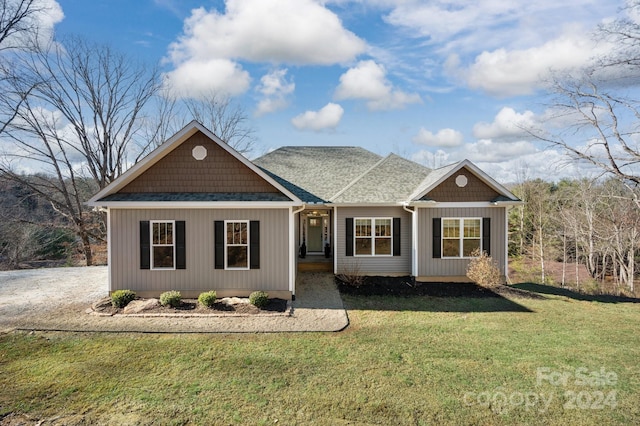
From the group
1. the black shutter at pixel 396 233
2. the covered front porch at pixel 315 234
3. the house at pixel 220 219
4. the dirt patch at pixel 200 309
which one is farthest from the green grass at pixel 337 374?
the covered front porch at pixel 315 234

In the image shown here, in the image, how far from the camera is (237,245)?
36.4 feet

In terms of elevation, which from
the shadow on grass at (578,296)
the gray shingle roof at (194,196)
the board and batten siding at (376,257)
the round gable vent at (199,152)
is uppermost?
the round gable vent at (199,152)

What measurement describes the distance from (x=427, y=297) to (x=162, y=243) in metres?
9.14

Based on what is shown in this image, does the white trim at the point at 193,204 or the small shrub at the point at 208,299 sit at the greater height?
the white trim at the point at 193,204

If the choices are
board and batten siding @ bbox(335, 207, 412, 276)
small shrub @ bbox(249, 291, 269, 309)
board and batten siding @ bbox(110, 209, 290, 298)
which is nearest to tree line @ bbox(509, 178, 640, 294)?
board and batten siding @ bbox(335, 207, 412, 276)

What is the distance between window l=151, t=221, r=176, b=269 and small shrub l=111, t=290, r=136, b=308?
1114 millimetres

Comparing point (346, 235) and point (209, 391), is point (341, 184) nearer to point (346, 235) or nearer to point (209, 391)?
point (346, 235)

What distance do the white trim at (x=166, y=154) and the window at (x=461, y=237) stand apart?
6.40 m

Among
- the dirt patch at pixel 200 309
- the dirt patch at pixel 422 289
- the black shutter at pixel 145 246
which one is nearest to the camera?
the dirt patch at pixel 200 309

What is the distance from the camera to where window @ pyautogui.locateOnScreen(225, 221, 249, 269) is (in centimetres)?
1107

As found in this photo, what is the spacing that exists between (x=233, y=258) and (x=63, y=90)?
1923cm

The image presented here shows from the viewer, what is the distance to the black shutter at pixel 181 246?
36.1 ft

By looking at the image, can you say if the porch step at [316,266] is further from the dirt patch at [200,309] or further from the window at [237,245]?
the dirt patch at [200,309]

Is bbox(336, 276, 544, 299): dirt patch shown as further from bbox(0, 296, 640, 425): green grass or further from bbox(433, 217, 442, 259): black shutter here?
bbox(0, 296, 640, 425): green grass
